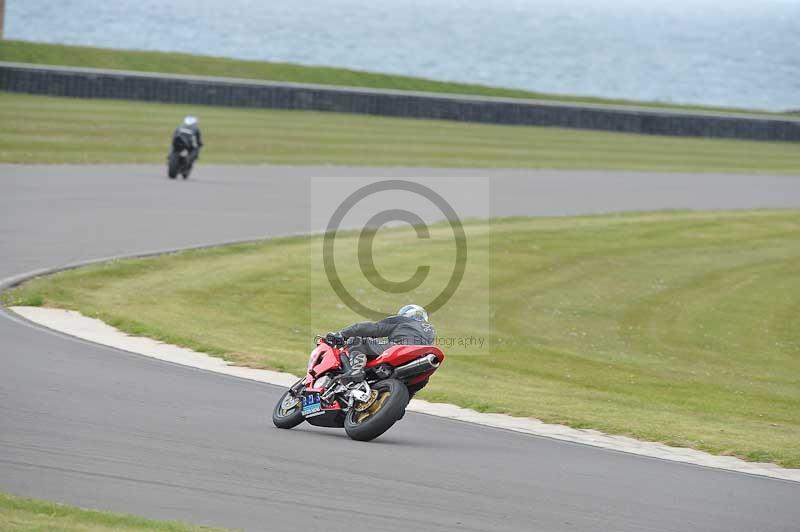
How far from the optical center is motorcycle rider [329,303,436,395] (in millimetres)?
10039

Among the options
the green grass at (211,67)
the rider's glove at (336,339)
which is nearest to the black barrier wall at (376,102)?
the green grass at (211,67)

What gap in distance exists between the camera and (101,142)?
36375 millimetres

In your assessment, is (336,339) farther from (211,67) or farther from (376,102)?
(211,67)

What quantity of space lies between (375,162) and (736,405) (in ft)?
79.7

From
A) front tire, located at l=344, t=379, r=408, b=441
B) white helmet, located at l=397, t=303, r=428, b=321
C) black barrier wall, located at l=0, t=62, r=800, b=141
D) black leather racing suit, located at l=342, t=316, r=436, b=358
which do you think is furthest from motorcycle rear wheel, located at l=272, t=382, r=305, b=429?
black barrier wall, located at l=0, t=62, r=800, b=141

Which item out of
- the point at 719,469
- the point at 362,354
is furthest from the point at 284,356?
the point at 719,469

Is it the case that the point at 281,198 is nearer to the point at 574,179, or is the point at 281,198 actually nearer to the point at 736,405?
the point at 574,179

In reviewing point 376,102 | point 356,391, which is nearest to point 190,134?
point 376,102

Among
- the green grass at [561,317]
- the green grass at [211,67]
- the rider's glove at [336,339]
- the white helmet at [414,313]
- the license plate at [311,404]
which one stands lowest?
the green grass at [561,317]

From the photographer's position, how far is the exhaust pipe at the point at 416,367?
32.3 feet

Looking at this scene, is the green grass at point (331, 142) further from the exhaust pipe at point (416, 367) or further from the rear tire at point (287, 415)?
the exhaust pipe at point (416, 367)

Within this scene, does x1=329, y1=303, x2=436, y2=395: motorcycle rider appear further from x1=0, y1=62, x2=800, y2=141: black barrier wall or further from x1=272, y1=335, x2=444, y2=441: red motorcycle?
x1=0, y1=62, x2=800, y2=141: black barrier wall

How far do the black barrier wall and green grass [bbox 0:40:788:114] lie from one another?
4.45m

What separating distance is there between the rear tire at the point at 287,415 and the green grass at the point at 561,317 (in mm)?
2311
